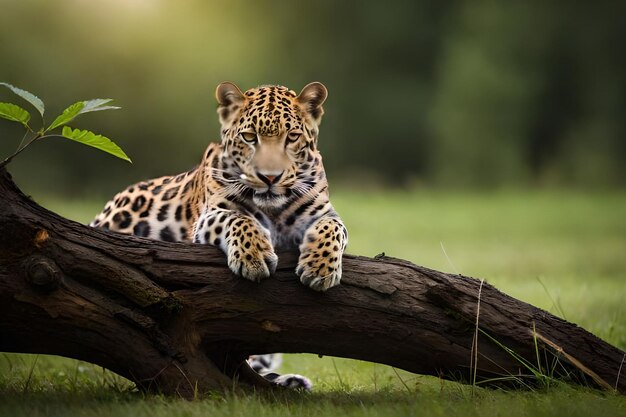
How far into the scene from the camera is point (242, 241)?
15.1 feet

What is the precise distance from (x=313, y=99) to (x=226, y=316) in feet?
4.75

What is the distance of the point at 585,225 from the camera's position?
16156 mm

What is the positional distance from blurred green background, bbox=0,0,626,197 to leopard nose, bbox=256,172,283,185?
14837mm

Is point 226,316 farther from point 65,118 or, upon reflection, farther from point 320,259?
point 65,118

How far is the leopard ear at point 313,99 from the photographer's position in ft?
17.1

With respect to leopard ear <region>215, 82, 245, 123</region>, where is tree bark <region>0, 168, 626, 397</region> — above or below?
below

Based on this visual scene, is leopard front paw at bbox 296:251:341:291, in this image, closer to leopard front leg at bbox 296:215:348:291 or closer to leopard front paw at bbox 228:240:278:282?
leopard front leg at bbox 296:215:348:291

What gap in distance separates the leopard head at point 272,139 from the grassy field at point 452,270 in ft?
3.00

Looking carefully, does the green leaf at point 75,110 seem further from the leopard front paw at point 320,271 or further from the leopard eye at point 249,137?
the leopard front paw at point 320,271

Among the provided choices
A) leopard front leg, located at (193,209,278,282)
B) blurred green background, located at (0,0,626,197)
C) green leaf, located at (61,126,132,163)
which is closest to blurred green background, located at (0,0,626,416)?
blurred green background, located at (0,0,626,197)

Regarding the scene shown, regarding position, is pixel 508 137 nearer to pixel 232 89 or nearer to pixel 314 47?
pixel 314 47

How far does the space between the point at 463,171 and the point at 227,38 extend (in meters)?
7.38

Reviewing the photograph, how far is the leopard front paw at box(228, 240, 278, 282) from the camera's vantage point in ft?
14.8

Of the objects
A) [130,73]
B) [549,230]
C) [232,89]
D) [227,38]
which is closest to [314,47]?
[227,38]
